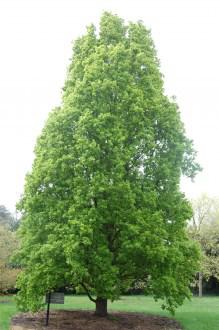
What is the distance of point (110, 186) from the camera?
16250mm

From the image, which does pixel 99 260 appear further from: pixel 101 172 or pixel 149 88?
pixel 149 88

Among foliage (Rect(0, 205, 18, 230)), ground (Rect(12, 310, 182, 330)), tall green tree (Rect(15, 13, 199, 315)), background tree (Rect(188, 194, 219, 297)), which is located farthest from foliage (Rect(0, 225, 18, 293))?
foliage (Rect(0, 205, 18, 230))

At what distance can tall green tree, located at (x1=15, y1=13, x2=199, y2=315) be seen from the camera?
16.0 meters

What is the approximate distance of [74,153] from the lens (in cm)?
1722

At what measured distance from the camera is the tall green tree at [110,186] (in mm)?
16000

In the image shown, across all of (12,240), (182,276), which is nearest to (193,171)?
(182,276)

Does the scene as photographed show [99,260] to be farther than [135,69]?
No

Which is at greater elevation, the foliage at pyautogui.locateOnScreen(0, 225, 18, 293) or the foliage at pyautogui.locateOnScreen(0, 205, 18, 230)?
the foliage at pyautogui.locateOnScreen(0, 205, 18, 230)

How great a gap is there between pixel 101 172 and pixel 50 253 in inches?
137

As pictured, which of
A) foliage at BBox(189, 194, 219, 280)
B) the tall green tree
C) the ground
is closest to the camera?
the tall green tree

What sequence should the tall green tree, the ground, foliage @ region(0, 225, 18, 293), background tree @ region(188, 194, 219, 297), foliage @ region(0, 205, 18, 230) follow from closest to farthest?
the tall green tree
the ground
foliage @ region(0, 225, 18, 293)
background tree @ region(188, 194, 219, 297)
foliage @ region(0, 205, 18, 230)

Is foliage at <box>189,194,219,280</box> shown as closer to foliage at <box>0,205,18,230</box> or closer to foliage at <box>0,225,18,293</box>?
foliage at <box>0,225,18,293</box>

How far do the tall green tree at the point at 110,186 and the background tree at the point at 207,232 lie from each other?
25.8 m

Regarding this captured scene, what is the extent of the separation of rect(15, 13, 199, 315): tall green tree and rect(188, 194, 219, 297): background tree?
2584 cm
